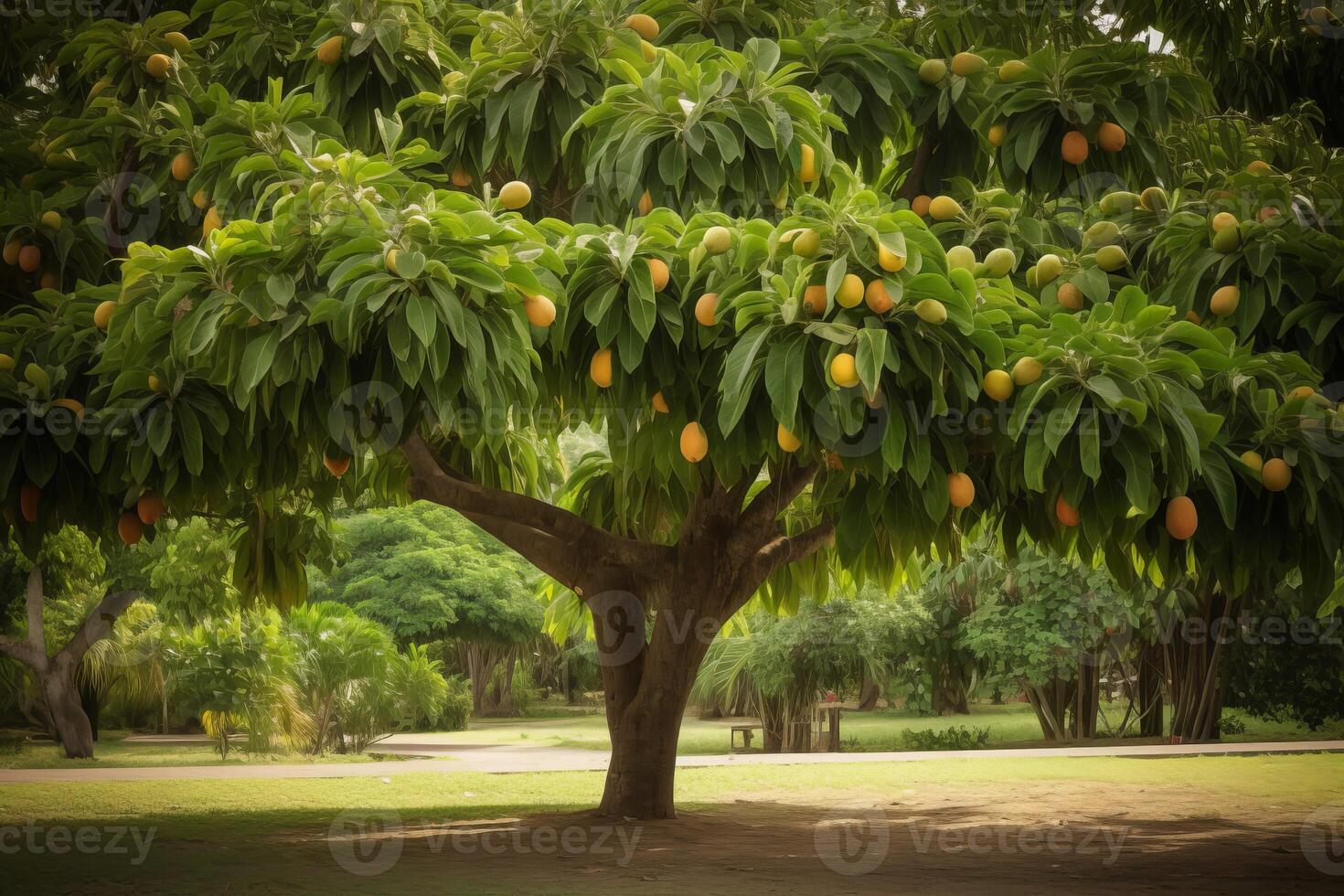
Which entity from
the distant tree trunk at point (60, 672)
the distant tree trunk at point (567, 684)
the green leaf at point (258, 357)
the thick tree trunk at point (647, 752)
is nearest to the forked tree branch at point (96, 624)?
the distant tree trunk at point (60, 672)

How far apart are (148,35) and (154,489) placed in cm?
304

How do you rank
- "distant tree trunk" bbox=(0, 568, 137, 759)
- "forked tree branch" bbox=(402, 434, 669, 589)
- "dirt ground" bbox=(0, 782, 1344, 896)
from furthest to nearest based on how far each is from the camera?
"distant tree trunk" bbox=(0, 568, 137, 759) < "forked tree branch" bbox=(402, 434, 669, 589) < "dirt ground" bbox=(0, 782, 1344, 896)

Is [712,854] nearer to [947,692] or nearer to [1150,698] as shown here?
[1150,698]

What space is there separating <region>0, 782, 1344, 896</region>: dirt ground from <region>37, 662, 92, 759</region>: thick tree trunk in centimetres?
897

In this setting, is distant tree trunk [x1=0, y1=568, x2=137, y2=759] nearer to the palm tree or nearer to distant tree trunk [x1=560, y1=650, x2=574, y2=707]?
the palm tree

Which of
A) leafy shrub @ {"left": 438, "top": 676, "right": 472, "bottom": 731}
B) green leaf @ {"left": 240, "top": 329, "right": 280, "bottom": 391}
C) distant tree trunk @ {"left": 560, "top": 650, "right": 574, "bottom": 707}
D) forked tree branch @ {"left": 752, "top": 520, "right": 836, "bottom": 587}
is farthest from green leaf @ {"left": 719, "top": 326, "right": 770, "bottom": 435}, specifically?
distant tree trunk @ {"left": 560, "top": 650, "right": 574, "bottom": 707}

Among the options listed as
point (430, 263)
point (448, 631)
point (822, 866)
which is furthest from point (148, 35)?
point (448, 631)

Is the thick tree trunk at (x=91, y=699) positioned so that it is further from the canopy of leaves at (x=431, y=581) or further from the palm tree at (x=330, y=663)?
the canopy of leaves at (x=431, y=581)

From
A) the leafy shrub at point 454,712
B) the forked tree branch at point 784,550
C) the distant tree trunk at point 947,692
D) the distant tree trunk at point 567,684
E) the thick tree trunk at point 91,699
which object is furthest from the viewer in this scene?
the distant tree trunk at point 567,684

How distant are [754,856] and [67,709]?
43.8ft

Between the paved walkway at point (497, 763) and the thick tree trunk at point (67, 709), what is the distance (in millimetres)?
2053

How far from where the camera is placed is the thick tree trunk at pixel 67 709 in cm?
1777

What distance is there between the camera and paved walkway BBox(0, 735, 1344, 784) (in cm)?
1448

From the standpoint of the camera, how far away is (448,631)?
97.2 ft
